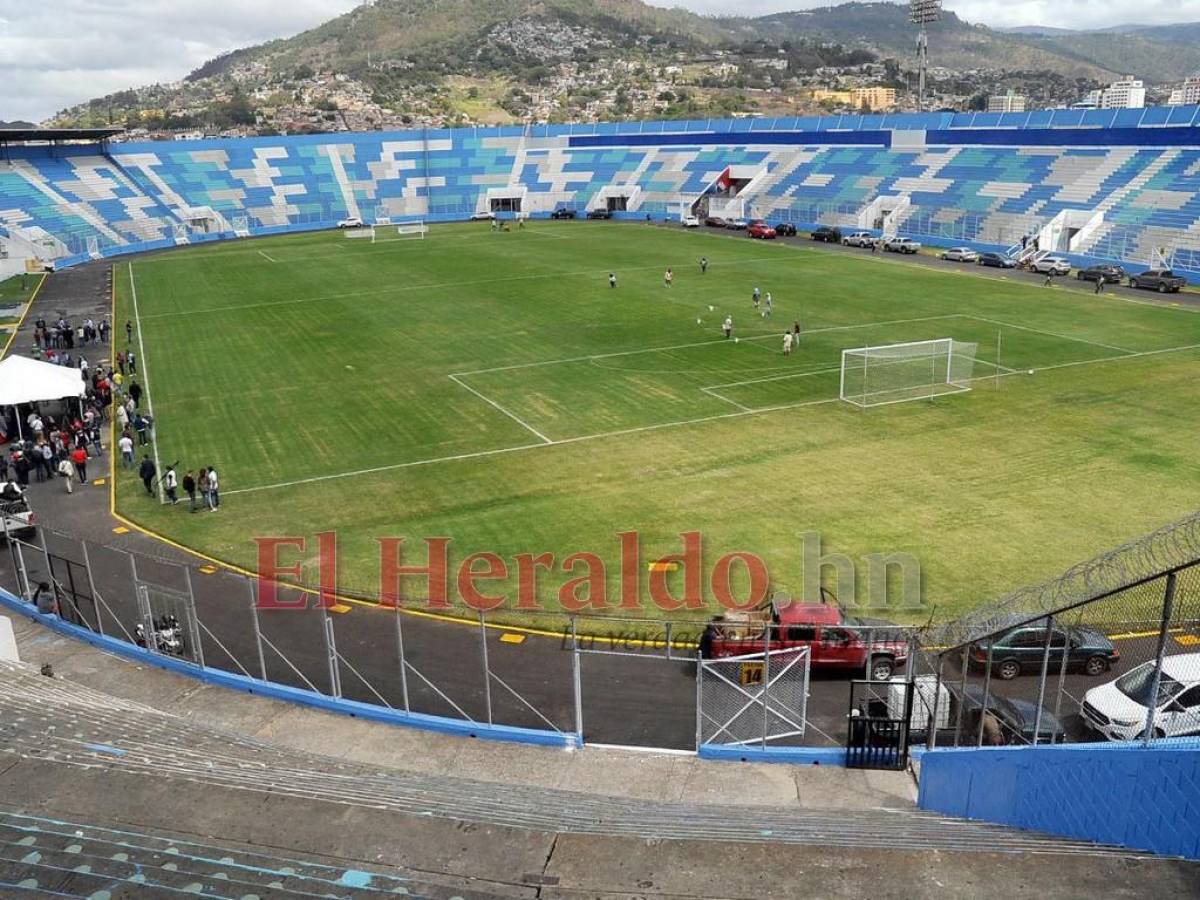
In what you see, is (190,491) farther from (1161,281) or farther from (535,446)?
(1161,281)

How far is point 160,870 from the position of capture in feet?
28.5

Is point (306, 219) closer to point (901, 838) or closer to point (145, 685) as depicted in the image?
point (145, 685)

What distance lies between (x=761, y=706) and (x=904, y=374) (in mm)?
22956

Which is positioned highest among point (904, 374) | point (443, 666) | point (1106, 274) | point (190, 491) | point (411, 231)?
point (411, 231)

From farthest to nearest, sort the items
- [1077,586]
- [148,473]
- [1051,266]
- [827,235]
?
[827,235] < [1051,266] < [148,473] < [1077,586]

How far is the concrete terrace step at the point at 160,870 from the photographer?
836cm

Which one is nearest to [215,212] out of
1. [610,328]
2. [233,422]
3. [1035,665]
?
[610,328]

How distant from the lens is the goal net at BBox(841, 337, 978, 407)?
34.0 m

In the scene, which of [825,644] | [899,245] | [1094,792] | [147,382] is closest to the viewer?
[1094,792]

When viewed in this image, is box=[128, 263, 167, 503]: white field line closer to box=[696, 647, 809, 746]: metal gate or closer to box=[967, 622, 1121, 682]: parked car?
box=[696, 647, 809, 746]: metal gate

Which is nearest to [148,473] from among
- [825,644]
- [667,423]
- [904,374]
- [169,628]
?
[169,628]

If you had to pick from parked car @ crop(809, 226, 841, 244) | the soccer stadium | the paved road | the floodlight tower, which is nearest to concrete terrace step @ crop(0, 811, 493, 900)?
the soccer stadium

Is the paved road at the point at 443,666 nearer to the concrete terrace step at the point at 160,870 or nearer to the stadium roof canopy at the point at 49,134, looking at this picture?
the concrete terrace step at the point at 160,870

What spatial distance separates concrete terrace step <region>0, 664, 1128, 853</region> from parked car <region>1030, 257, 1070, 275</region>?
55.1 meters
